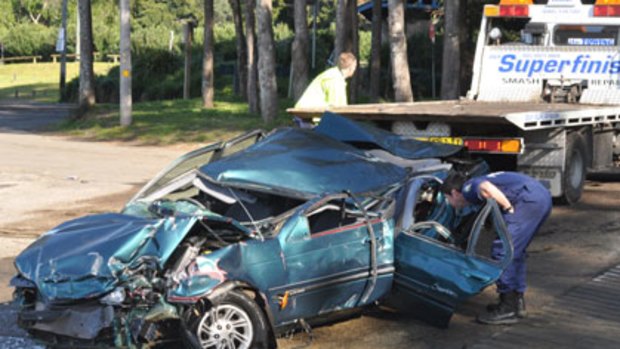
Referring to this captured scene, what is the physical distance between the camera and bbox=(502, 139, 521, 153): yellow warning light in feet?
38.9

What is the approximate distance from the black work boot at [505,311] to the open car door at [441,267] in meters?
0.48

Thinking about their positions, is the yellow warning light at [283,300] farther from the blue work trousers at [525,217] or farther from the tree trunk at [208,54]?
the tree trunk at [208,54]

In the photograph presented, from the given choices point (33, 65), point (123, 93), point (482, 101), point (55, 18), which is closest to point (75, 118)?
point (123, 93)

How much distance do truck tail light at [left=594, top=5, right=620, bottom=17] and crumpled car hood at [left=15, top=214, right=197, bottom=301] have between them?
10344 mm

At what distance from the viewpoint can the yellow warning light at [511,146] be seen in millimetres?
11867

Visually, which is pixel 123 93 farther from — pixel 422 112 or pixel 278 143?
pixel 278 143

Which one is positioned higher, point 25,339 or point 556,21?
point 556,21

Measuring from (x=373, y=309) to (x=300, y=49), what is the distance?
16.7 metres

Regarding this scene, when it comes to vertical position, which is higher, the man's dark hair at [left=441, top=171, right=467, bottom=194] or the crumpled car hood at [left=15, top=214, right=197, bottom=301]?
the man's dark hair at [left=441, top=171, right=467, bottom=194]

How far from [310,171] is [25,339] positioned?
99.9 inches

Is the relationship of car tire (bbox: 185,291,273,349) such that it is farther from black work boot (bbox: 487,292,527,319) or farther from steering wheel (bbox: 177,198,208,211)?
black work boot (bbox: 487,292,527,319)

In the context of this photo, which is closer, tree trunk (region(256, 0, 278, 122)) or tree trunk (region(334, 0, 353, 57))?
tree trunk (region(256, 0, 278, 122))

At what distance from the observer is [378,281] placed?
736cm

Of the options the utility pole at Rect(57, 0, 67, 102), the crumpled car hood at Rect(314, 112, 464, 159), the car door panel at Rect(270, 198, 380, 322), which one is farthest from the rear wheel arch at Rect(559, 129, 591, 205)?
the utility pole at Rect(57, 0, 67, 102)
